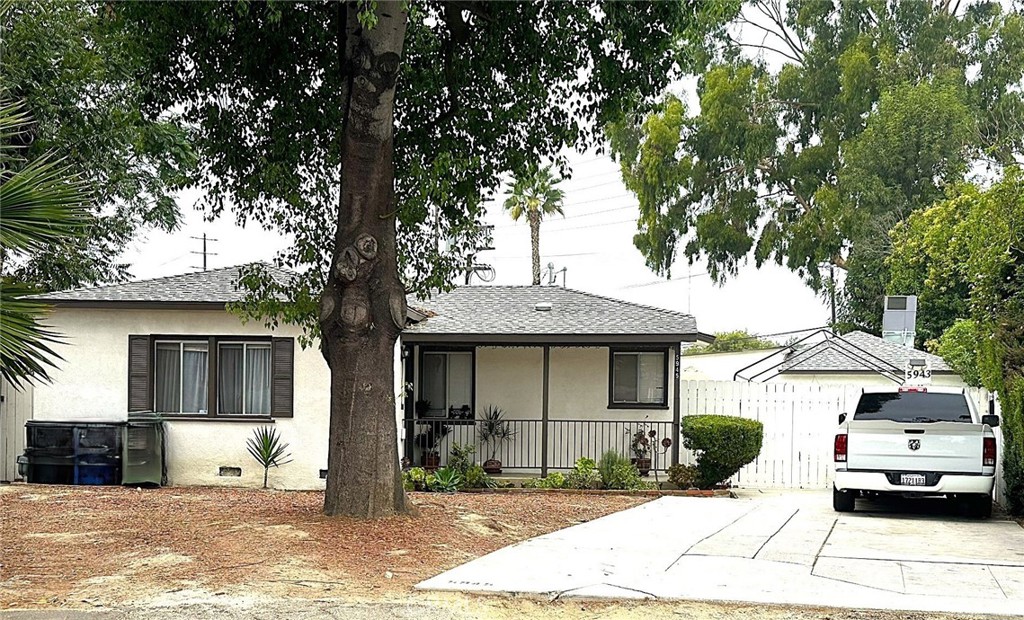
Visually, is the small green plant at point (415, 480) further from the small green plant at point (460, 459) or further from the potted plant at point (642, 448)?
the potted plant at point (642, 448)

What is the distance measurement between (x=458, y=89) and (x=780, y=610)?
7672 millimetres

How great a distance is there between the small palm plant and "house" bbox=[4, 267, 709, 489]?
0.13m

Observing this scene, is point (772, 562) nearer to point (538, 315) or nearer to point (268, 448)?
point (268, 448)

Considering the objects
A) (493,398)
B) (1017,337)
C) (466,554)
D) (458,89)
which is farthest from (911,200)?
(466,554)

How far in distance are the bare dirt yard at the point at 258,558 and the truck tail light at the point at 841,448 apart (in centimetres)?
345

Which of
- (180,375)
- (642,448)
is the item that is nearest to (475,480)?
(642,448)

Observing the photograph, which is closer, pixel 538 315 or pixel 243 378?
pixel 243 378

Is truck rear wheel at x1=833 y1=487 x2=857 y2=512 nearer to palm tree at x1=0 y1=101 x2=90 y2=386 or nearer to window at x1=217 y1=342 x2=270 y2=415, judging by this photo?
window at x1=217 y1=342 x2=270 y2=415

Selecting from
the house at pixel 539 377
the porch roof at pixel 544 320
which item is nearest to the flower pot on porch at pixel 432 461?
the house at pixel 539 377

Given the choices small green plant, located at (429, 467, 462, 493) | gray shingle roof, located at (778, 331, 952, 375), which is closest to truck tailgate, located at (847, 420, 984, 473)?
small green plant, located at (429, 467, 462, 493)

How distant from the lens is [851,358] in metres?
25.3

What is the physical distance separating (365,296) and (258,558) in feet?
10.6

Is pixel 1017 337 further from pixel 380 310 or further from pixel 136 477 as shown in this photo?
pixel 136 477

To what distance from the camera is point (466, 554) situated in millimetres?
11000
